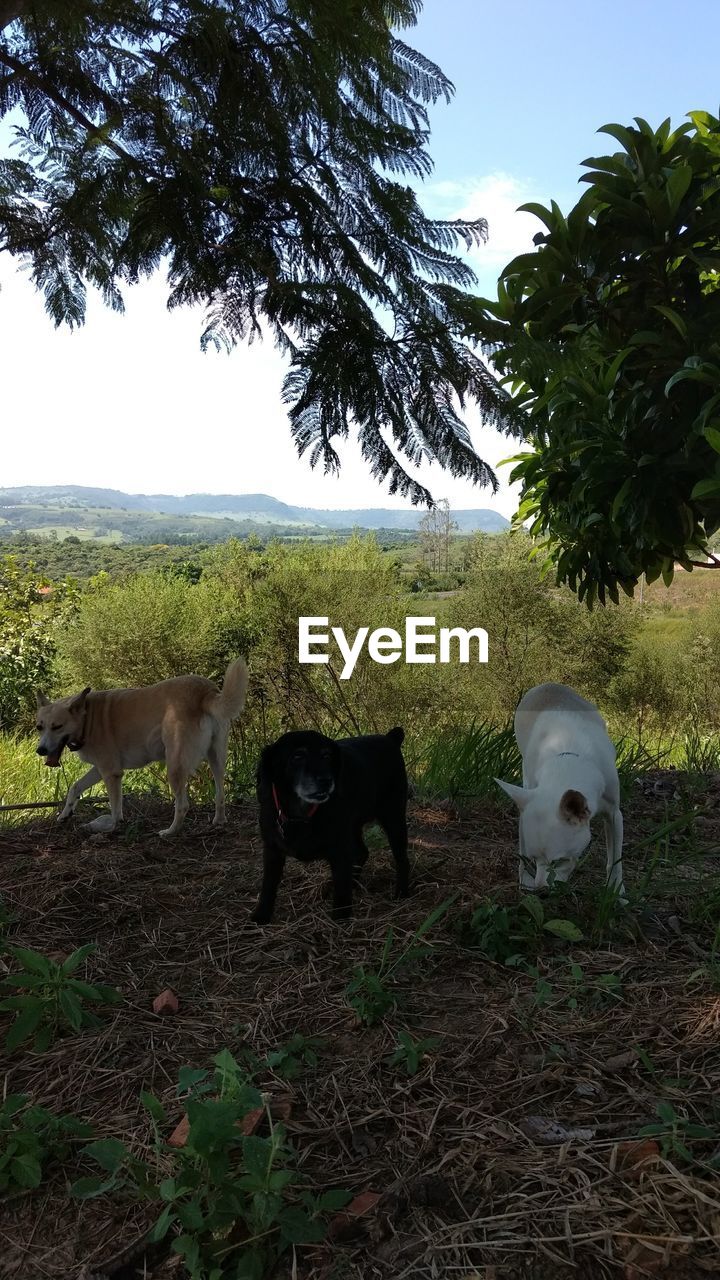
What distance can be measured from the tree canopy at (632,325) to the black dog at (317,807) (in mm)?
1384

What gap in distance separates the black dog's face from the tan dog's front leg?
6.50ft

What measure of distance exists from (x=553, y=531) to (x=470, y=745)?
1.84m

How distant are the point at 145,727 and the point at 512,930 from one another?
3014mm

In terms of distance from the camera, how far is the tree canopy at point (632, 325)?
10.1 feet

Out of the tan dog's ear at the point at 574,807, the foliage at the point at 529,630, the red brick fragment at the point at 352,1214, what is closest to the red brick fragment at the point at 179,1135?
the red brick fragment at the point at 352,1214

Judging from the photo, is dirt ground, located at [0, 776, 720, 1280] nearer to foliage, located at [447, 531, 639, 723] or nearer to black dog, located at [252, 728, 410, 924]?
black dog, located at [252, 728, 410, 924]

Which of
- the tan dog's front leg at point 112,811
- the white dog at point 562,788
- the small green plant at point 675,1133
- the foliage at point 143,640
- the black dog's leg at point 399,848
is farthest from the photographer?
the foliage at point 143,640

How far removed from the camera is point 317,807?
294 cm

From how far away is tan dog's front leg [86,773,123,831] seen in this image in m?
4.57

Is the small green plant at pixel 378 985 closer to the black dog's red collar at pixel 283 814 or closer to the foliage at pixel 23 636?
the black dog's red collar at pixel 283 814

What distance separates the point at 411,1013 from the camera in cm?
238

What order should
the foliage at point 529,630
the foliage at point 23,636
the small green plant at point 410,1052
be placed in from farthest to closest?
the foliage at point 529,630
the foliage at point 23,636
the small green plant at point 410,1052

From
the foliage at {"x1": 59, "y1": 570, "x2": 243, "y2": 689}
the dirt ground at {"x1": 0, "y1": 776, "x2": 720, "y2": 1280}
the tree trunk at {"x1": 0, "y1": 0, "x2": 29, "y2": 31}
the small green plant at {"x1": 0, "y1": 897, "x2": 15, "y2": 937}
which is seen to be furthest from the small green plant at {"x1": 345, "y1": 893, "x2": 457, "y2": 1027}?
the foliage at {"x1": 59, "y1": 570, "x2": 243, "y2": 689}

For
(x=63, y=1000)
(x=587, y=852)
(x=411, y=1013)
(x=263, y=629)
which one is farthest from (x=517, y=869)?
(x=263, y=629)
